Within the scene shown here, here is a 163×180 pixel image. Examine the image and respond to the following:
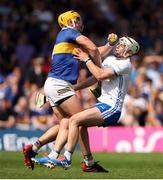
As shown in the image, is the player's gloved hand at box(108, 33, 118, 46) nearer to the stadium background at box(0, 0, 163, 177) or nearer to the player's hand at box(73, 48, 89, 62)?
the player's hand at box(73, 48, 89, 62)

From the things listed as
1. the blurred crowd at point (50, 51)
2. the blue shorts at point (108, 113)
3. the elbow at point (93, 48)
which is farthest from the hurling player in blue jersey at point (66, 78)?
the blurred crowd at point (50, 51)

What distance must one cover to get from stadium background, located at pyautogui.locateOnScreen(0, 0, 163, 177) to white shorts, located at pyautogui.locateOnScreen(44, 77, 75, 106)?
26.1 ft

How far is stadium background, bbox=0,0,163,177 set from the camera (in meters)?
22.0

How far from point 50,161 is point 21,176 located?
0.77 metres

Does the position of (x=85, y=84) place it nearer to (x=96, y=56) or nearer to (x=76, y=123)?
(x=96, y=56)

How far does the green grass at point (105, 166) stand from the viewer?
40.7 feet

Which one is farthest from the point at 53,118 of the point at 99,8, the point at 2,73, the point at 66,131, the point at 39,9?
the point at 66,131

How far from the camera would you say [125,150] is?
22.0 metres

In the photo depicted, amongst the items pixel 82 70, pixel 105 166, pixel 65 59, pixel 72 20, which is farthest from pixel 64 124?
pixel 82 70

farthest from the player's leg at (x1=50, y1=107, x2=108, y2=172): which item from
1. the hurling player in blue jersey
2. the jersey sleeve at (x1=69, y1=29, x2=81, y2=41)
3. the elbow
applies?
the jersey sleeve at (x1=69, y1=29, x2=81, y2=41)

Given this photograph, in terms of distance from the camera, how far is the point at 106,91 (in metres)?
13.2

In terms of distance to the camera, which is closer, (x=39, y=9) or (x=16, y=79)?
(x=16, y=79)

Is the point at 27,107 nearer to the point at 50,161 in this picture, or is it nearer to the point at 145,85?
the point at 145,85

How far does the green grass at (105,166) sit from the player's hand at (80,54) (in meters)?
1.81
